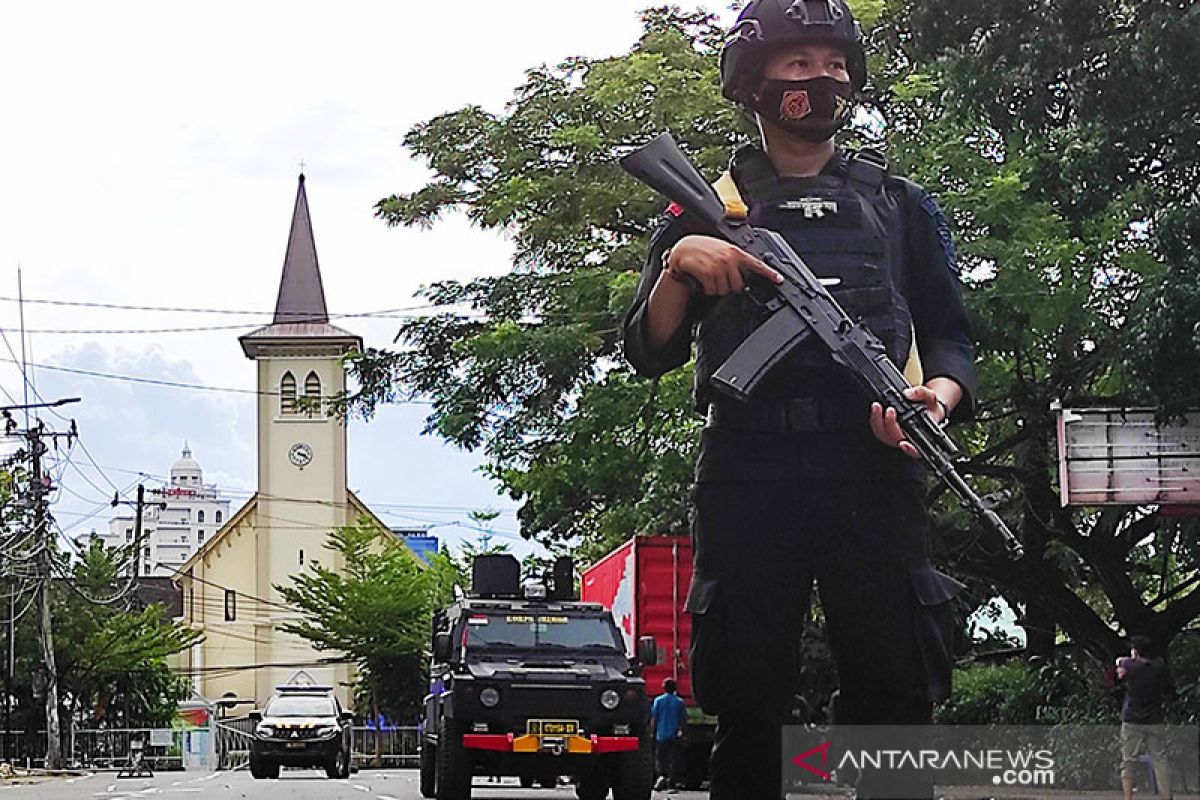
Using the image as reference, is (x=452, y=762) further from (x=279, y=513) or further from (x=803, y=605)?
(x=279, y=513)

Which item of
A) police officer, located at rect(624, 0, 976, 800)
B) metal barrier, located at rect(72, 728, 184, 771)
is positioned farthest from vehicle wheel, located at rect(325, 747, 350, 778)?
police officer, located at rect(624, 0, 976, 800)

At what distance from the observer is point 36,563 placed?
44.0 metres

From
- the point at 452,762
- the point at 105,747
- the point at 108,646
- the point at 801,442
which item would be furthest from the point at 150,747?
the point at 801,442

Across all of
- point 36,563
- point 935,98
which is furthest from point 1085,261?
point 36,563

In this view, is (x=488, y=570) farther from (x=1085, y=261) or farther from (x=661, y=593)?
(x=1085, y=261)

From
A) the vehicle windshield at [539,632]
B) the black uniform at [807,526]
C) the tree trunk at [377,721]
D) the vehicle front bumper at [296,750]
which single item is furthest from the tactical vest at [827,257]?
the tree trunk at [377,721]

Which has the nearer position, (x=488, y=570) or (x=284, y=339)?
(x=488, y=570)

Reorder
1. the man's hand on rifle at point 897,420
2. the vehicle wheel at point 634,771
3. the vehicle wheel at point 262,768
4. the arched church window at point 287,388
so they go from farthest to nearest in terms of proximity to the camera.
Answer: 1. the arched church window at point 287,388
2. the vehicle wheel at point 262,768
3. the vehicle wheel at point 634,771
4. the man's hand on rifle at point 897,420

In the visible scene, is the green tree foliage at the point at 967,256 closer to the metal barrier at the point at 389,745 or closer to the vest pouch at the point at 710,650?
the vest pouch at the point at 710,650

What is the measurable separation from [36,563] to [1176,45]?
34.9 meters

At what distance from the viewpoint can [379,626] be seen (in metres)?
55.2

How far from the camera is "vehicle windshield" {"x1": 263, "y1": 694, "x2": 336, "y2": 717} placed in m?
30.2

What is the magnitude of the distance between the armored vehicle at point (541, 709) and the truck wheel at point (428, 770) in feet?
2.84

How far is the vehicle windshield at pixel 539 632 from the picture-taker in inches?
694
